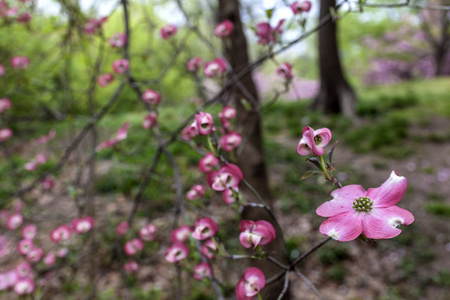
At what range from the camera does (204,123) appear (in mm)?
639

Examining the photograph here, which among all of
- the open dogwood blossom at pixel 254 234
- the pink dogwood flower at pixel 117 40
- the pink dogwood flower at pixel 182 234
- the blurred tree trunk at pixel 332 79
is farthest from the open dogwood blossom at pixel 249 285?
the blurred tree trunk at pixel 332 79

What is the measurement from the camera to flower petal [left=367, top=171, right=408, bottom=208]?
454mm

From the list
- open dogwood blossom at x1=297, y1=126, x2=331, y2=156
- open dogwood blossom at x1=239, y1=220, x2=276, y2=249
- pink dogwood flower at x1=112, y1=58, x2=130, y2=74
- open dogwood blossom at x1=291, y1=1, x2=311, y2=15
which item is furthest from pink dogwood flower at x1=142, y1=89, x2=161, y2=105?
open dogwood blossom at x1=297, y1=126, x2=331, y2=156

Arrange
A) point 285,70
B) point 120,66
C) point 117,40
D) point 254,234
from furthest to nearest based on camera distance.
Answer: point 117,40
point 120,66
point 285,70
point 254,234

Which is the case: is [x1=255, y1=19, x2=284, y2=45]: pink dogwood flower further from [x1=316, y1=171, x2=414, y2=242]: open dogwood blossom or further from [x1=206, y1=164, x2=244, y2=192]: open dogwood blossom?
[x1=316, y1=171, x2=414, y2=242]: open dogwood blossom

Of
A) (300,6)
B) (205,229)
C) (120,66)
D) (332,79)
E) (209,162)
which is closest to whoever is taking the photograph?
(205,229)

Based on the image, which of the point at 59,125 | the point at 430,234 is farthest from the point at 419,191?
the point at 59,125

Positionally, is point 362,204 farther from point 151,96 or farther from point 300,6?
point 151,96

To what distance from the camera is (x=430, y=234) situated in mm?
2912

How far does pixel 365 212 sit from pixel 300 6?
0.72 m

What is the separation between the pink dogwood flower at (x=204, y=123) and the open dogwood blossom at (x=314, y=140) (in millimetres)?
216

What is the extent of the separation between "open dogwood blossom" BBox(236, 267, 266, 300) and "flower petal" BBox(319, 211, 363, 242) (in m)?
0.24

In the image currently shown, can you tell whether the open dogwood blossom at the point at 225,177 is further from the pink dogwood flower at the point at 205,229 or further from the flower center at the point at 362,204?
the flower center at the point at 362,204

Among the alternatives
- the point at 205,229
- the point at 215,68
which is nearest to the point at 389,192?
the point at 205,229
